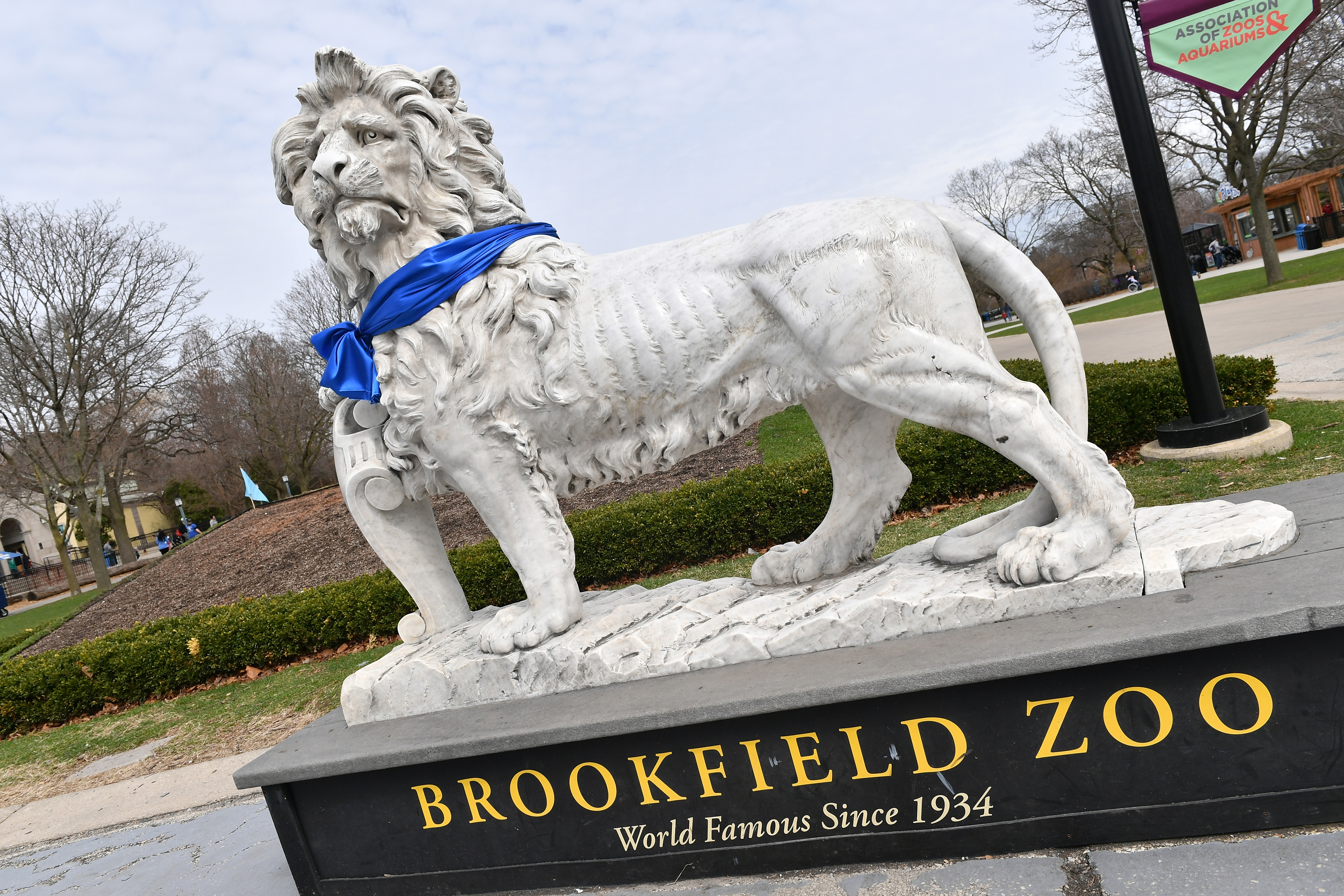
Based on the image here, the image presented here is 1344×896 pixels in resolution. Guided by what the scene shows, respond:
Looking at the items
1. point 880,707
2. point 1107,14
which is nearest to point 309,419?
point 1107,14

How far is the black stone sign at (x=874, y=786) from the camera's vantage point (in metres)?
1.81

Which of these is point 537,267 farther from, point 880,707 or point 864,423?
point 880,707

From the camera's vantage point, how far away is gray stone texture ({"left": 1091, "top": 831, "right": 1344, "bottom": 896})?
5.34ft

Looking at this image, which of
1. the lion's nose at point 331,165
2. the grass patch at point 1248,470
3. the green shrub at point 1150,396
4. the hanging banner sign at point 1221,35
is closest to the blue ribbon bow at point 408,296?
the lion's nose at point 331,165

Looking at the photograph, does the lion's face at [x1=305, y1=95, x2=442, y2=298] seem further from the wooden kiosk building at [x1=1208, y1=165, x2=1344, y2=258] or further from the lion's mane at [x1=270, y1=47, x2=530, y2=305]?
the wooden kiosk building at [x1=1208, y1=165, x2=1344, y2=258]

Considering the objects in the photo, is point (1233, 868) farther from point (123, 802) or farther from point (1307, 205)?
point (1307, 205)

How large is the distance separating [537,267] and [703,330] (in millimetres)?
585

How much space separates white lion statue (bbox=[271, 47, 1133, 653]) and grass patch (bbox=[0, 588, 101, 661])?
11659 millimetres

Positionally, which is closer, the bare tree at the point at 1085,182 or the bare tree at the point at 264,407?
the bare tree at the point at 264,407

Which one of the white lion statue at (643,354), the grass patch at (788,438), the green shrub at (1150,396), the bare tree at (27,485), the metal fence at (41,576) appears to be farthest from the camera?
the metal fence at (41,576)

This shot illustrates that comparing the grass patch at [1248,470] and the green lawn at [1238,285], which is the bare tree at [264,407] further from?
the grass patch at [1248,470]

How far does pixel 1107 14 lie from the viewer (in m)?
5.49

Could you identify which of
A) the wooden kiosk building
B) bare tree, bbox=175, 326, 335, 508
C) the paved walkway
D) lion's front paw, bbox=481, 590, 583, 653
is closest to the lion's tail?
lion's front paw, bbox=481, 590, 583, 653

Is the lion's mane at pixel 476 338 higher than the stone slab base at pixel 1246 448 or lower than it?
higher
